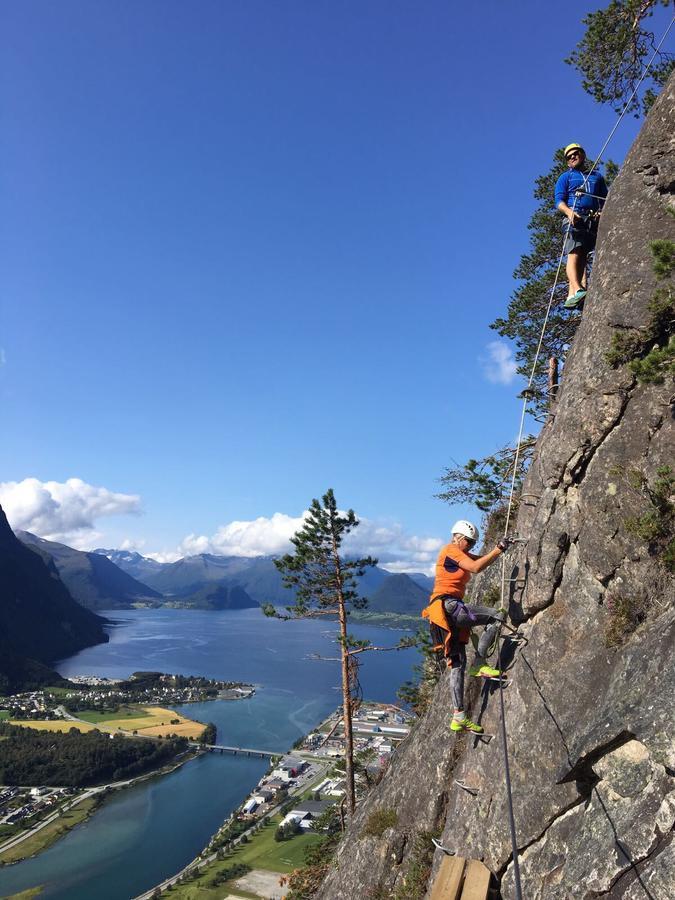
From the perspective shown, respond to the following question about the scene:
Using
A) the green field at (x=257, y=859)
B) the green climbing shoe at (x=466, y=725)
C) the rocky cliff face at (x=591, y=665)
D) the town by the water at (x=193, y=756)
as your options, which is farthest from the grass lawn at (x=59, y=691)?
the green climbing shoe at (x=466, y=725)

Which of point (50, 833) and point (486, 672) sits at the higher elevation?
point (486, 672)

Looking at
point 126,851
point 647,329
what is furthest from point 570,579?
point 126,851

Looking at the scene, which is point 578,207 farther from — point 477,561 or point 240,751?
point 240,751

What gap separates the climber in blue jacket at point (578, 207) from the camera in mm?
10102

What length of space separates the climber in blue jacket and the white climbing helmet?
518 centimetres

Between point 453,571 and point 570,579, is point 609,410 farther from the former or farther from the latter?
point 453,571

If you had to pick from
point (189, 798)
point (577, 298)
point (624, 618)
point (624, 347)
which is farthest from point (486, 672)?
point (189, 798)

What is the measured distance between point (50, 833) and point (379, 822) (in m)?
72.6

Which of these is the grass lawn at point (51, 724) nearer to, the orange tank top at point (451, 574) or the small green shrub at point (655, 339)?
the orange tank top at point (451, 574)

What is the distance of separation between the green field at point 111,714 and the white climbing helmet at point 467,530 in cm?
12109

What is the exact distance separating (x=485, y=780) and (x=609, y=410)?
18.0 ft

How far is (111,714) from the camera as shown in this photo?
4373 inches

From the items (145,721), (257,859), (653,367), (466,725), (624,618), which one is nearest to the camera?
(624,618)

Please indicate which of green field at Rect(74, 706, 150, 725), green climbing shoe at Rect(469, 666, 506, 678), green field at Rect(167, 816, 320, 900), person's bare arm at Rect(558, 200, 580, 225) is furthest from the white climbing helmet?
green field at Rect(74, 706, 150, 725)
